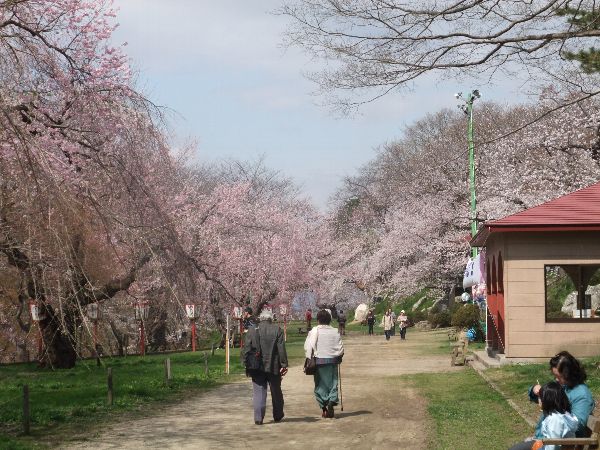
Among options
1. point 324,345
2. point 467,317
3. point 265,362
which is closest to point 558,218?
point 324,345

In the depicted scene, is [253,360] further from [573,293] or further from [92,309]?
[573,293]

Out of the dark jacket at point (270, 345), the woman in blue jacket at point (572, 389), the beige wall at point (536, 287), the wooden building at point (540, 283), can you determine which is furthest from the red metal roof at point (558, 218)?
the woman in blue jacket at point (572, 389)

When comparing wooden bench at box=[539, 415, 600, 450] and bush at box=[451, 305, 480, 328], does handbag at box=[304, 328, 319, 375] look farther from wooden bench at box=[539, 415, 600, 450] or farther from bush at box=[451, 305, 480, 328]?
bush at box=[451, 305, 480, 328]

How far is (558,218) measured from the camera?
23344mm

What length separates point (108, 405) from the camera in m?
17.0

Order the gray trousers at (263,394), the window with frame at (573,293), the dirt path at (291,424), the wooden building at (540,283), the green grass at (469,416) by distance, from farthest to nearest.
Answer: the window with frame at (573,293) → the wooden building at (540,283) → the gray trousers at (263,394) → the dirt path at (291,424) → the green grass at (469,416)

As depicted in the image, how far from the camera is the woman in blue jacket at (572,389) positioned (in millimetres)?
8086

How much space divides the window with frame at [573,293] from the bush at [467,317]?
286 cm

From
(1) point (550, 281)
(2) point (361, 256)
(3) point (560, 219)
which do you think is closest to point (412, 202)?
(2) point (361, 256)

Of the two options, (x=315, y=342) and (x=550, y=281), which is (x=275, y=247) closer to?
(x=550, y=281)

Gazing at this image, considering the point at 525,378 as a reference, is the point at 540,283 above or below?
above

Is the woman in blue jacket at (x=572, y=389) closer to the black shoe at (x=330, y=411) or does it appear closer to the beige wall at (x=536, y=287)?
the black shoe at (x=330, y=411)

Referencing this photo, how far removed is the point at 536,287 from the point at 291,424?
11.2 metres

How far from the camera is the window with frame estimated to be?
24736mm
